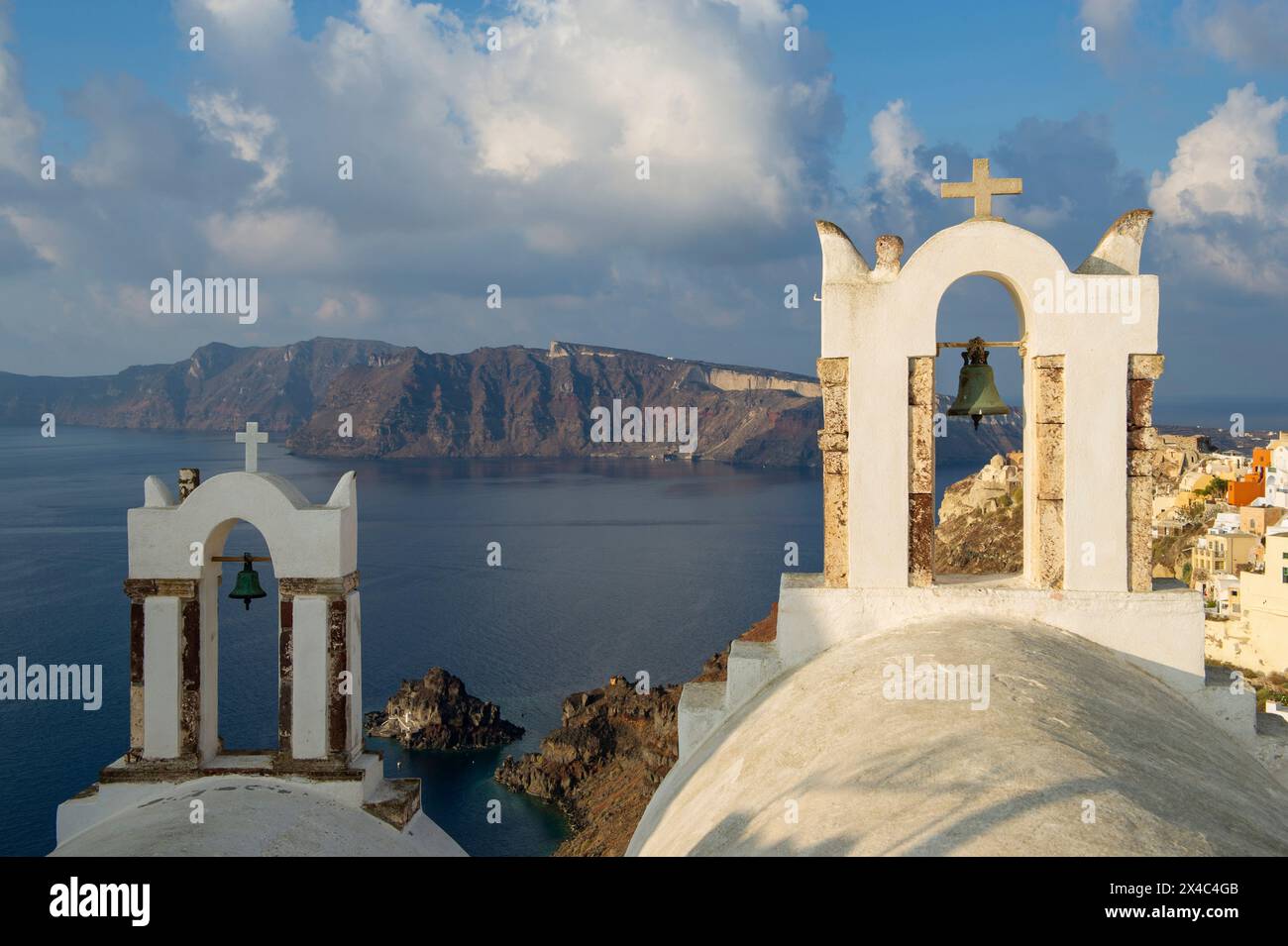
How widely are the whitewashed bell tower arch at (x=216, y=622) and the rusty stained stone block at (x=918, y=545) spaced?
185 inches

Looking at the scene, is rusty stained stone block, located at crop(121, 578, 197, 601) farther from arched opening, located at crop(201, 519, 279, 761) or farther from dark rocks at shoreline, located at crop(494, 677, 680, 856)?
dark rocks at shoreline, located at crop(494, 677, 680, 856)

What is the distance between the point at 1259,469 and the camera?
219 feet

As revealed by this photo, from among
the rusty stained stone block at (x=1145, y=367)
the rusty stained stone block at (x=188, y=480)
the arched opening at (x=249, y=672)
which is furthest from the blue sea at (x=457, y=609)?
the rusty stained stone block at (x=1145, y=367)

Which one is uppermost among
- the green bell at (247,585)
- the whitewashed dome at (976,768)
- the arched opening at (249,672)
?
the green bell at (247,585)

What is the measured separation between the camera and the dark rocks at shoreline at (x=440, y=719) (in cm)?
4822

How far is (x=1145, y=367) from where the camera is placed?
8.61 meters

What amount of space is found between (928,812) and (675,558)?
87401 millimetres

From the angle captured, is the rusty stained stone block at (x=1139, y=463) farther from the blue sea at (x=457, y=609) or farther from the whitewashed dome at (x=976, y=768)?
Result: the blue sea at (x=457, y=609)

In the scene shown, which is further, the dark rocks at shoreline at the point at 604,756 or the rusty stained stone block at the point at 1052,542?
the dark rocks at shoreline at the point at 604,756

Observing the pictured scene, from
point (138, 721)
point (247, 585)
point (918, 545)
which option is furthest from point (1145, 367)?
point (138, 721)

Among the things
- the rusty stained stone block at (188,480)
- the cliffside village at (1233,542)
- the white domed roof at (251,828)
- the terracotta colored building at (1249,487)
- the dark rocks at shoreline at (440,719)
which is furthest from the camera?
the terracotta colored building at (1249,487)

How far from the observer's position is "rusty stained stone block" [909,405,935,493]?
877cm

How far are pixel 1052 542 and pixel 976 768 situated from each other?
3.96 m
